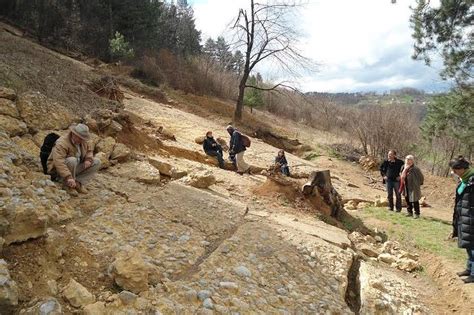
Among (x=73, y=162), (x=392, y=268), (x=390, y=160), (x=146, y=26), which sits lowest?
(x=392, y=268)

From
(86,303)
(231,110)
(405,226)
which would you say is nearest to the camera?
(86,303)

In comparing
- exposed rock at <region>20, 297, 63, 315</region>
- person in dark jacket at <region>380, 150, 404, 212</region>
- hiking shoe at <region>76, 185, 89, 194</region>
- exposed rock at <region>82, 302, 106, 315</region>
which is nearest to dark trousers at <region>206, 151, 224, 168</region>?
person in dark jacket at <region>380, 150, 404, 212</region>

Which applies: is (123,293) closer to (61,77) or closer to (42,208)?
(42,208)

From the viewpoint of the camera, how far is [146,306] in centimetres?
355

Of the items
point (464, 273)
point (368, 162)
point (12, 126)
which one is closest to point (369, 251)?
point (464, 273)

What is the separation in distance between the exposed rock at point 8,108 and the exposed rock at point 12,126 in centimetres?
13

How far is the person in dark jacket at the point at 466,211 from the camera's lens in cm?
544

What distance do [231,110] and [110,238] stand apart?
20917mm

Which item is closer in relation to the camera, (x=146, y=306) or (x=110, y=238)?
(x=146, y=306)

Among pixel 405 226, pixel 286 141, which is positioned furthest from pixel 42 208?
pixel 286 141

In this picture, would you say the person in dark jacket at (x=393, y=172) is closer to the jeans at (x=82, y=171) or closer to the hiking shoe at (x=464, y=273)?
the hiking shoe at (x=464, y=273)

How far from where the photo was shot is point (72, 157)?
5.57 m

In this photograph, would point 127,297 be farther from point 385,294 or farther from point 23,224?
point 385,294

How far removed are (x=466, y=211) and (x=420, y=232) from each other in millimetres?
2887
